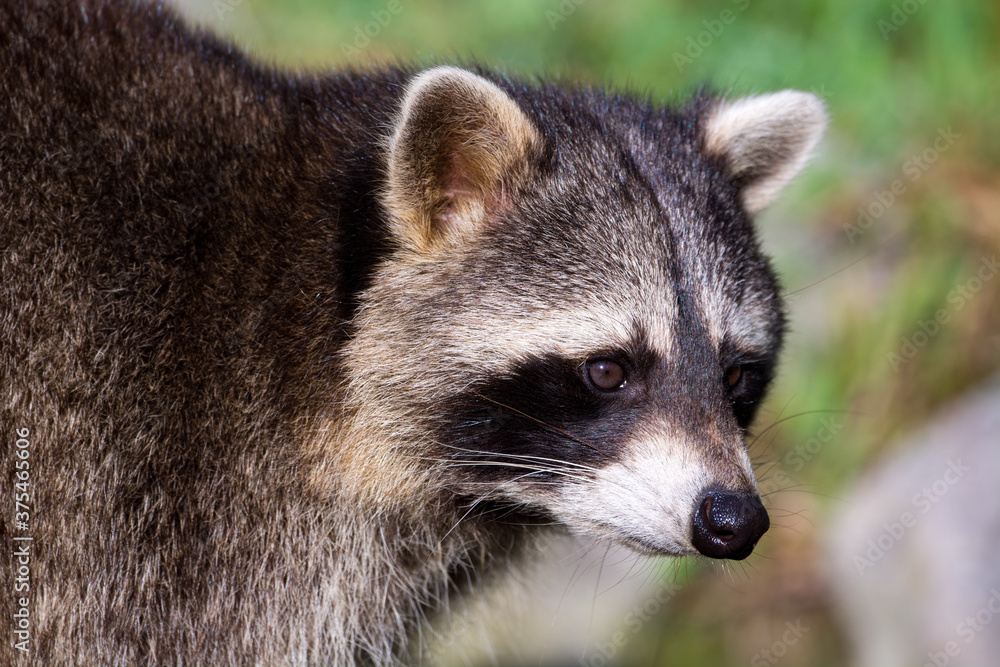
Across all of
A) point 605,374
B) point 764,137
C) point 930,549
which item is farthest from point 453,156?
point 930,549

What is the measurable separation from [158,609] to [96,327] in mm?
1025

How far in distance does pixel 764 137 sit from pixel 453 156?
1.53 meters

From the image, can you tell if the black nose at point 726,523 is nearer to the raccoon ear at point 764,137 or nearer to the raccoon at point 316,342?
the raccoon at point 316,342

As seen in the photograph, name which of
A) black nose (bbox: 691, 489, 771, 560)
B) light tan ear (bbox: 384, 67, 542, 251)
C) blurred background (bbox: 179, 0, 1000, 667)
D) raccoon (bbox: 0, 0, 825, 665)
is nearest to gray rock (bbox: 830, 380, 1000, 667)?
blurred background (bbox: 179, 0, 1000, 667)

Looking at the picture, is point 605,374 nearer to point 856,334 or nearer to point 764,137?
point 764,137

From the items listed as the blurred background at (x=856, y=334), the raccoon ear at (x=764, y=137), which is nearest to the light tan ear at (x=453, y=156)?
the raccoon ear at (x=764, y=137)

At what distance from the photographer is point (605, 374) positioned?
3.57 metres

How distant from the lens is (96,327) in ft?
11.7

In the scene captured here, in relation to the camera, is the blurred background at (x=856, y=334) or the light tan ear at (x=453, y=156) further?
the blurred background at (x=856, y=334)

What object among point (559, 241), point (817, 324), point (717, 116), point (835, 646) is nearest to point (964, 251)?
point (817, 324)

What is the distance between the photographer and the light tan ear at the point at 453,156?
353 centimetres

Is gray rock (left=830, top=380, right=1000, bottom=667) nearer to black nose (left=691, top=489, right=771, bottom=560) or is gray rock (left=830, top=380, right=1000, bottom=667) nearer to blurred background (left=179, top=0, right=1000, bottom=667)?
blurred background (left=179, top=0, right=1000, bottom=667)

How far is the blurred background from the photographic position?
674 cm

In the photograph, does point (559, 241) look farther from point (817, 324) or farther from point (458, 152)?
point (817, 324)
